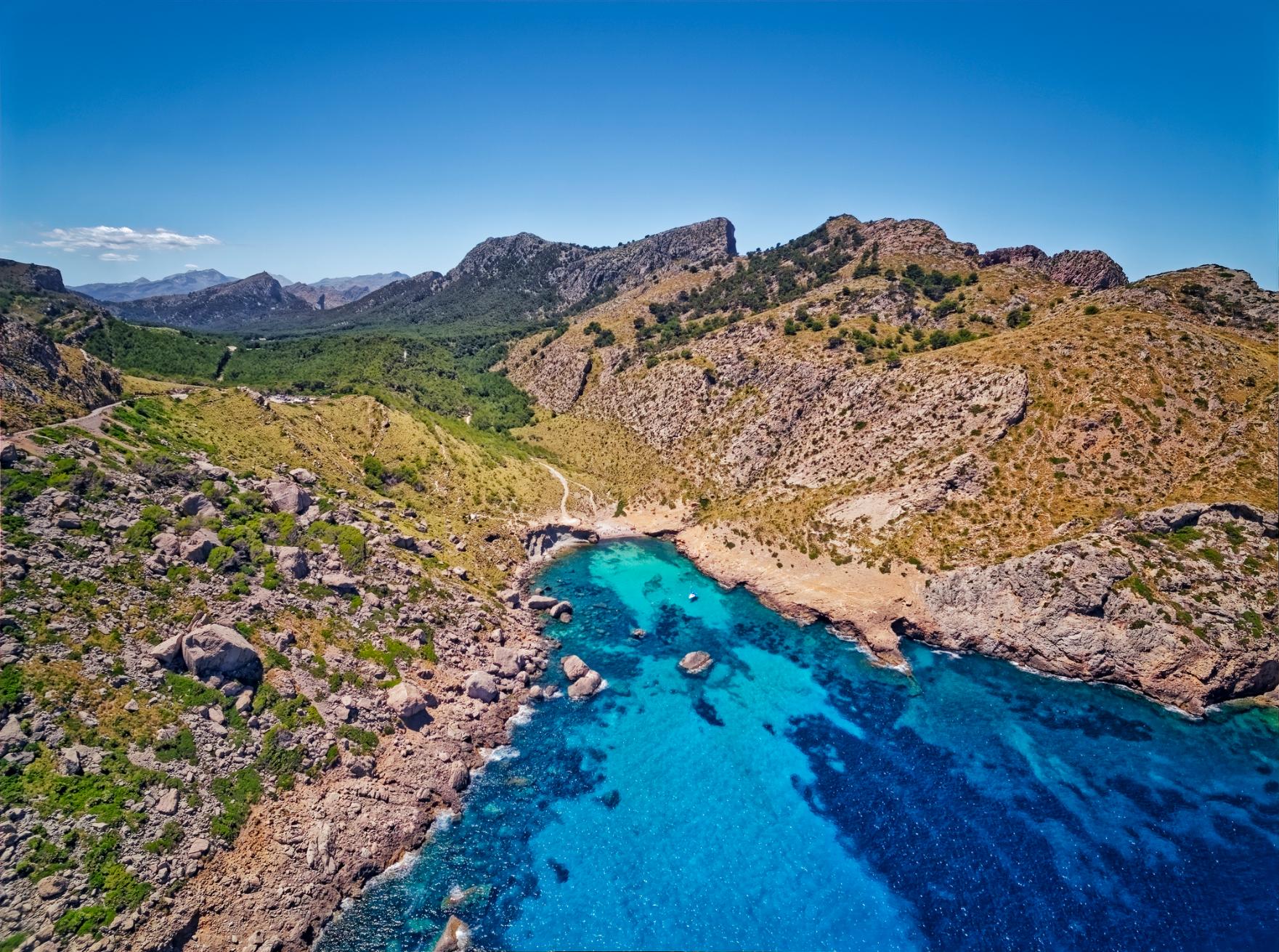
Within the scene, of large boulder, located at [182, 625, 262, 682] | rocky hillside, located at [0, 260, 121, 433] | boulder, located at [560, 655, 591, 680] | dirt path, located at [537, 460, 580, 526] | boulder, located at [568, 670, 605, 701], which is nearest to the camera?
large boulder, located at [182, 625, 262, 682]

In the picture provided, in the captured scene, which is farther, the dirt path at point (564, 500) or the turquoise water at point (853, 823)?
the dirt path at point (564, 500)

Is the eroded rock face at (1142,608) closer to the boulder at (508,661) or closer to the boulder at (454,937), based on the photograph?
the boulder at (508,661)

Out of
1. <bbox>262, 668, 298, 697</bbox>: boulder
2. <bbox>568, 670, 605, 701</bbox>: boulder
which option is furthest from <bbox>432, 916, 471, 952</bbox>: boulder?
<bbox>568, 670, 605, 701</bbox>: boulder

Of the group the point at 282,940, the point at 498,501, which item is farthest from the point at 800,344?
the point at 282,940

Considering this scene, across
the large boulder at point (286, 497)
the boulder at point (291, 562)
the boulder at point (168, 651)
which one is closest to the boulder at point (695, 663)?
the boulder at point (291, 562)

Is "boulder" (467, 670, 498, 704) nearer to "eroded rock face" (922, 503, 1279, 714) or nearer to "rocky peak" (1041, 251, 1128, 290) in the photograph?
"eroded rock face" (922, 503, 1279, 714)

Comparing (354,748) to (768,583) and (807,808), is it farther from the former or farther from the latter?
(768,583)

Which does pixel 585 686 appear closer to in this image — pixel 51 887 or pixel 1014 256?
pixel 51 887
